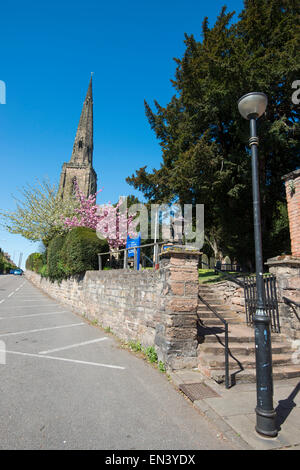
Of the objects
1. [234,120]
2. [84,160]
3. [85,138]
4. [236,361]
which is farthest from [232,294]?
[85,138]

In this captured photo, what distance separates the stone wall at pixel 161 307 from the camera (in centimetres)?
495

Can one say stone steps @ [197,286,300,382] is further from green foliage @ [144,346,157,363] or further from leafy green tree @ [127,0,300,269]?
leafy green tree @ [127,0,300,269]

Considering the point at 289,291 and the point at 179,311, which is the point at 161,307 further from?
the point at 289,291

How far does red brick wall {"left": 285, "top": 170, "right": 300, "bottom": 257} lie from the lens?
26.1 feet

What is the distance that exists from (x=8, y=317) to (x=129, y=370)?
7324 mm

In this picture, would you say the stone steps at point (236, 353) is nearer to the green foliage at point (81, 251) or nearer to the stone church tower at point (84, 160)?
the green foliage at point (81, 251)

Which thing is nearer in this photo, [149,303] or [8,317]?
[149,303]

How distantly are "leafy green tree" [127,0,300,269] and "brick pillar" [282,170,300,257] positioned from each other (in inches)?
147

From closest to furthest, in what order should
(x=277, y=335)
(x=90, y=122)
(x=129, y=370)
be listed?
1. (x=129, y=370)
2. (x=277, y=335)
3. (x=90, y=122)

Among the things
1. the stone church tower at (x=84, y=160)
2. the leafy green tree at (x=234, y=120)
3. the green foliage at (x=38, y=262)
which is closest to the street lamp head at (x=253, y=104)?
the leafy green tree at (x=234, y=120)

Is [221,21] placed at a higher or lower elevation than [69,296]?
higher

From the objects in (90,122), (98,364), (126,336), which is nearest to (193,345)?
(98,364)
